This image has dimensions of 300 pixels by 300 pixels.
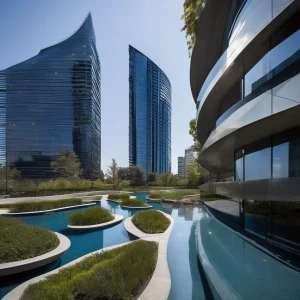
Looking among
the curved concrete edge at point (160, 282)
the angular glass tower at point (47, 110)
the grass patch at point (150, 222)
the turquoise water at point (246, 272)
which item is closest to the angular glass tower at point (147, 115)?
the angular glass tower at point (47, 110)

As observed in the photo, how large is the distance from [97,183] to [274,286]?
136 ft

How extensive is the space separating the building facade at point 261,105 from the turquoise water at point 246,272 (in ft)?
4.12

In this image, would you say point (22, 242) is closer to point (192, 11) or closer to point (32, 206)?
point (192, 11)

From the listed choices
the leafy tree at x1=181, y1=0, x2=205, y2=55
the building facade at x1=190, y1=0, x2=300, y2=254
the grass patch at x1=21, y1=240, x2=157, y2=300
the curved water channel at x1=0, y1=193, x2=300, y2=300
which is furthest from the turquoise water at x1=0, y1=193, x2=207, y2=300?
the leafy tree at x1=181, y1=0, x2=205, y2=55

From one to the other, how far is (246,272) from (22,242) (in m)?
6.47

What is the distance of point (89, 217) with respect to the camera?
39.6 feet

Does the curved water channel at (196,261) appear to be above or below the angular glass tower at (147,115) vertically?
below

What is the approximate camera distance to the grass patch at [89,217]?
11891mm

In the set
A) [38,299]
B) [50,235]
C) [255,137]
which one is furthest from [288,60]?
[50,235]

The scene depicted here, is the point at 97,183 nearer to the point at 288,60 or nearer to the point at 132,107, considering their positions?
the point at 288,60

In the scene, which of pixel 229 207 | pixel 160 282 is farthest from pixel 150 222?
pixel 229 207

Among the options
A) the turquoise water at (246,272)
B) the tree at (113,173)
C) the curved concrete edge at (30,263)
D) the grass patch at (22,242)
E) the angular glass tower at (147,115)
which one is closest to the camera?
the turquoise water at (246,272)

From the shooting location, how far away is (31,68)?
73750 millimetres

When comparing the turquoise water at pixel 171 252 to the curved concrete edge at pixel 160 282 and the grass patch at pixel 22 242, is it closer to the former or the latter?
the curved concrete edge at pixel 160 282
